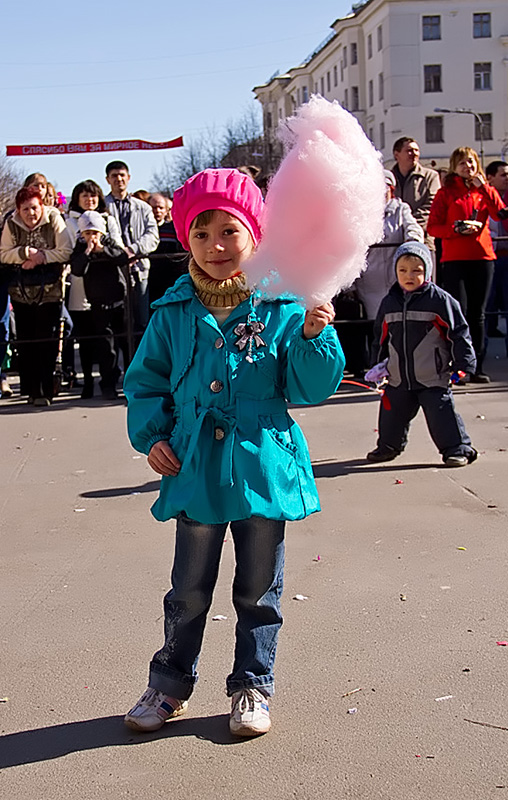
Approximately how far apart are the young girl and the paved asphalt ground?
215 millimetres

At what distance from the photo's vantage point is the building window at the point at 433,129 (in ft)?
235

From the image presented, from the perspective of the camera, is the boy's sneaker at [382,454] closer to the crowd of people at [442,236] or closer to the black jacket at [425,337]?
the black jacket at [425,337]

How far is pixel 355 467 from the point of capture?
710cm

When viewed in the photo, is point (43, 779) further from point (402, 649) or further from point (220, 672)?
point (402, 649)

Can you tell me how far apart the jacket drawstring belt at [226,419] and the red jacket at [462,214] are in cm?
716

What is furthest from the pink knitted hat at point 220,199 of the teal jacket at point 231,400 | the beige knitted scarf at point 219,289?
the teal jacket at point 231,400

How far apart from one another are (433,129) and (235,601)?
237 ft

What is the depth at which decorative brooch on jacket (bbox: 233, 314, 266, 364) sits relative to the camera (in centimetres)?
325

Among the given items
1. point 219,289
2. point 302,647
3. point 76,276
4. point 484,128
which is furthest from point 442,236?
point 484,128

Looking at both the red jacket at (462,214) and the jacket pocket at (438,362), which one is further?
the red jacket at (462,214)

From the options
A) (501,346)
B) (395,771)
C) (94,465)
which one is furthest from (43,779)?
(501,346)

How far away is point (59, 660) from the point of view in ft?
12.8

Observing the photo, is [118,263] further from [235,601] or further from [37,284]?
[235,601]

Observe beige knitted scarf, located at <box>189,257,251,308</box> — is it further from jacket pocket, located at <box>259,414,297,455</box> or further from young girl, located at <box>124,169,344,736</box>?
jacket pocket, located at <box>259,414,297,455</box>
